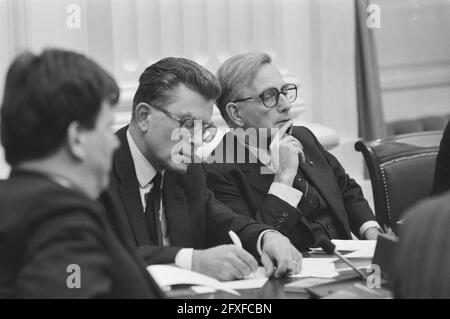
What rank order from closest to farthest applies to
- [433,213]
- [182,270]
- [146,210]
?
1. [433,213]
2. [182,270]
3. [146,210]

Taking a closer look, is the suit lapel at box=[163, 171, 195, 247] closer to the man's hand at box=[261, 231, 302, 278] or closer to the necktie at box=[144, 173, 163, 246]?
the necktie at box=[144, 173, 163, 246]

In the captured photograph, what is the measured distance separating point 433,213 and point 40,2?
2.83 meters

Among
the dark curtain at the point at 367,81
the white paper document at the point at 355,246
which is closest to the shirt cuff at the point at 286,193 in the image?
the white paper document at the point at 355,246

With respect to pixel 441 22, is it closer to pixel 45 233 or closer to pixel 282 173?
pixel 282 173

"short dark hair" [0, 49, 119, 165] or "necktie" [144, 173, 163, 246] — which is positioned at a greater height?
"short dark hair" [0, 49, 119, 165]

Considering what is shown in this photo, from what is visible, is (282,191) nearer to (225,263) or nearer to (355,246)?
(355,246)

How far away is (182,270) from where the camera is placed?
7.23ft

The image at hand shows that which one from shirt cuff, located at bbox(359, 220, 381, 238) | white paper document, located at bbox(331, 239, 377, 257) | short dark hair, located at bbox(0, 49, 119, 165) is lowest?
shirt cuff, located at bbox(359, 220, 381, 238)

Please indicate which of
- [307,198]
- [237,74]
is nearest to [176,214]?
[307,198]

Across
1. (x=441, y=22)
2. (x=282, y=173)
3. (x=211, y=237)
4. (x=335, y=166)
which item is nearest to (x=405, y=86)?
(x=441, y=22)

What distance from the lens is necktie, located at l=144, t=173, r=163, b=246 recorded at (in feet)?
8.34

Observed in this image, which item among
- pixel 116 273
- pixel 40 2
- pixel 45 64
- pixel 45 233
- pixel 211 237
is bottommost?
pixel 211 237

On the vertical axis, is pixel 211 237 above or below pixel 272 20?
below

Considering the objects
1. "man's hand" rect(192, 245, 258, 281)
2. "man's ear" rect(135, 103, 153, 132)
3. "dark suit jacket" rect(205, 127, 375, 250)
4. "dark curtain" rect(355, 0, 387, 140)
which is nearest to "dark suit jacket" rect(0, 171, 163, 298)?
"man's hand" rect(192, 245, 258, 281)
